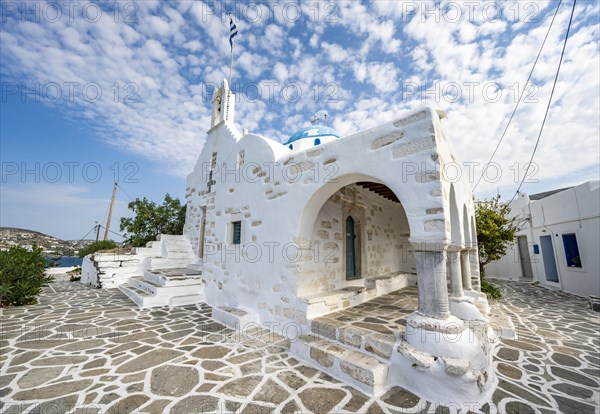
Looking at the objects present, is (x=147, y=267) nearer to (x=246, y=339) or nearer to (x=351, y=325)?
(x=246, y=339)

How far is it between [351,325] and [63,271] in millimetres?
16130

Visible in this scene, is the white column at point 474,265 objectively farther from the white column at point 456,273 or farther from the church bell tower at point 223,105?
the church bell tower at point 223,105

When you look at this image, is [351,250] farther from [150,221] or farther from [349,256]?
[150,221]

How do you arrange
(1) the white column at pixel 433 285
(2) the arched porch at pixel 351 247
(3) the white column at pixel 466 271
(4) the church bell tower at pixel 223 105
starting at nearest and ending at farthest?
(1) the white column at pixel 433 285
(2) the arched porch at pixel 351 247
(3) the white column at pixel 466 271
(4) the church bell tower at pixel 223 105

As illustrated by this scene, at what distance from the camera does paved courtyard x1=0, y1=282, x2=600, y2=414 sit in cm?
242

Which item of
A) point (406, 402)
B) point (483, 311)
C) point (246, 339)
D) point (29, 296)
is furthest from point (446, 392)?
point (29, 296)

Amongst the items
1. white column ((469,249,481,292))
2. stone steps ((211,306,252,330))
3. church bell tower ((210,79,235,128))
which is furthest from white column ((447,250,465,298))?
church bell tower ((210,79,235,128))

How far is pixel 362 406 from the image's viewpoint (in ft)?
7.91

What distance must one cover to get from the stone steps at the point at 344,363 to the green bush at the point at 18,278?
654cm

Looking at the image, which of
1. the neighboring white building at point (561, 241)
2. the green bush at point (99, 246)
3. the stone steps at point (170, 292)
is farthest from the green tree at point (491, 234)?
the green bush at point (99, 246)

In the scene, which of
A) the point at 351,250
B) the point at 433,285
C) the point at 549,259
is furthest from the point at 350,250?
the point at 549,259

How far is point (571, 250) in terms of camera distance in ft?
27.9

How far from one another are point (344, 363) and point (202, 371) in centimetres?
167

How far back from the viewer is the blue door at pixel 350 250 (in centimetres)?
576
